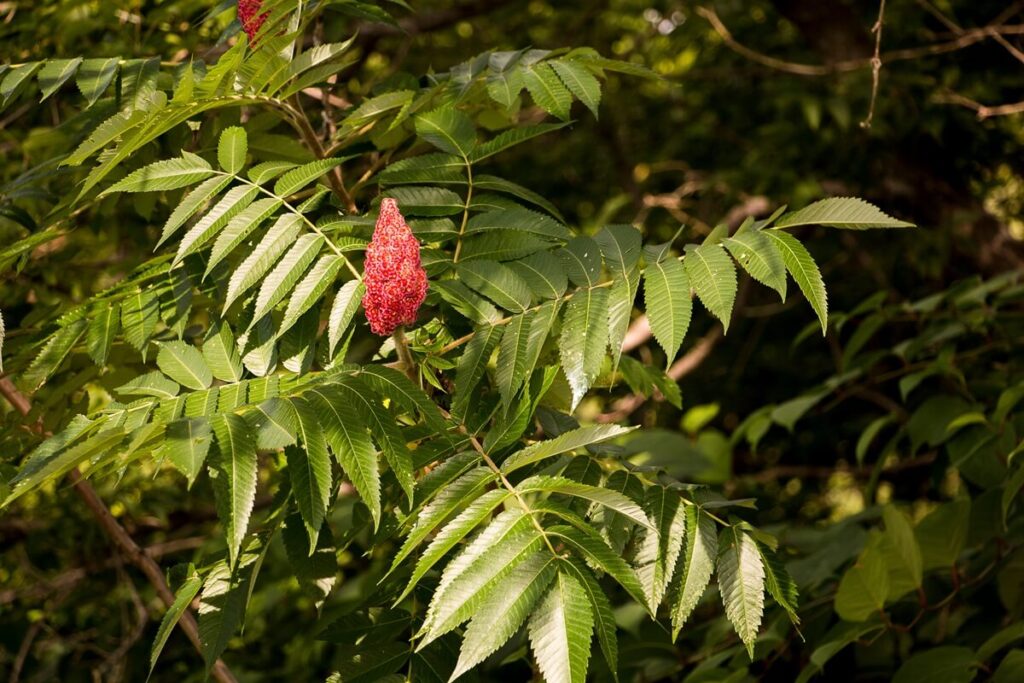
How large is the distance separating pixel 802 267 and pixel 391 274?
65 centimetres

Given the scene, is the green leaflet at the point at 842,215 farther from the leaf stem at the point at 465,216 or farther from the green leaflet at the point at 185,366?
the green leaflet at the point at 185,366

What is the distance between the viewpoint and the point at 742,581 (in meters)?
1.63

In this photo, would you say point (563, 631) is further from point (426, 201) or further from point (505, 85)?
point (505, 85)

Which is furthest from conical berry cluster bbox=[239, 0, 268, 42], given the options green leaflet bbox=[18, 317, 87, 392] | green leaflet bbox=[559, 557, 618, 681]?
green leaflet bbox=[559, 557, 618, 681]


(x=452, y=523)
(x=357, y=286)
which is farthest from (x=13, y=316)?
(x=452, y=523)

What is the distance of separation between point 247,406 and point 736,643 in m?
1.72

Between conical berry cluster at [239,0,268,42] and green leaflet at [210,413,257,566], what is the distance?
869mm

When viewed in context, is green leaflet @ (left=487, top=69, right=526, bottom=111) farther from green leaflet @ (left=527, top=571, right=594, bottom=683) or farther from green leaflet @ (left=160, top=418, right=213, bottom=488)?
green leaflet @ (left=527, top=571, right=594, bottom=683)

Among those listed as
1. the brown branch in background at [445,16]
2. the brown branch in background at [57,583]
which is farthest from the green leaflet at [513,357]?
the brown branch in background at [445,16]

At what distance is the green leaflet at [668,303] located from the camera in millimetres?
1589

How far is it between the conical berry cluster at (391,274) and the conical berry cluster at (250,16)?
1.80 ft

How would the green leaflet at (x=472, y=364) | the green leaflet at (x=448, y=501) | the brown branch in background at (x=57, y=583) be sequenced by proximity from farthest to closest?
1. the brown branch in background at (x=57, y=583)
2. the green leaflet at (x=472, y=364)
3. the green leaflet at (x=448, y=501)

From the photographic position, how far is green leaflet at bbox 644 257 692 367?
5.21 ft

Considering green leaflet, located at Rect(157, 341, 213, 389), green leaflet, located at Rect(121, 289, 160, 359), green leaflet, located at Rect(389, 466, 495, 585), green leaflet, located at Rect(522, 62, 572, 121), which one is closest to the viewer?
green leaflet, located at Rect(389, 466, 495, 585)
